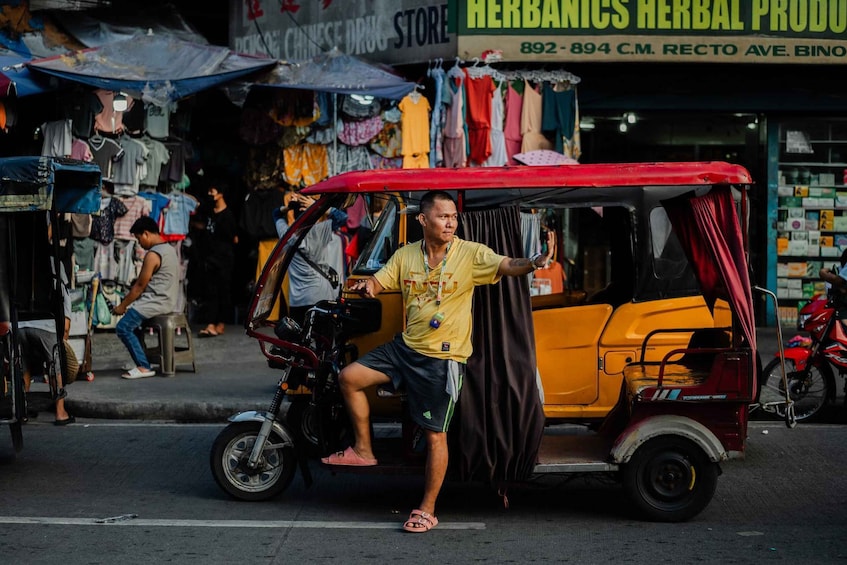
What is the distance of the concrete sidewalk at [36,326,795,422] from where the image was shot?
1008 centimetres

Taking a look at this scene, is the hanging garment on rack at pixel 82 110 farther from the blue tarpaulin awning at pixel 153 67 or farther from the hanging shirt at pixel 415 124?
the hanging shirt at pixel 415 124

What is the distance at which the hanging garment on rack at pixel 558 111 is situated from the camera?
14.1 metres

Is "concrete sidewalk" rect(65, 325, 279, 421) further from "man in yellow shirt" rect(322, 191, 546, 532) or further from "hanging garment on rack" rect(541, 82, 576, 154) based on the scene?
"hanging garment on rack" rect(541, 82, 576, 154)

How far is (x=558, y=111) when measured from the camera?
14062mm

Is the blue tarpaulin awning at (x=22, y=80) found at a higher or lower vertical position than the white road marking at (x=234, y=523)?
higher

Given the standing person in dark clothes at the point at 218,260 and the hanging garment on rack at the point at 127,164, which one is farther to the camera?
the standing person in dark clothes at the point at 218,260

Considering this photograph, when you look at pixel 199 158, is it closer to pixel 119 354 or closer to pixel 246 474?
pixel 119 354

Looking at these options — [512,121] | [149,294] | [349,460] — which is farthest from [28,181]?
[512,121]

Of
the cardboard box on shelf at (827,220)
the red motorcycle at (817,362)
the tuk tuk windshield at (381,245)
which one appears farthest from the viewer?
the cardboard box on shelf at (827,220)

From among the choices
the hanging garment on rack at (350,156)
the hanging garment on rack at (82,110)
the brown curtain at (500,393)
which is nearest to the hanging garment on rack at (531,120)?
the hanging garment on rack at (350,156)

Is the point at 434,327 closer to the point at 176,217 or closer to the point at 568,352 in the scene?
the point at 568,352

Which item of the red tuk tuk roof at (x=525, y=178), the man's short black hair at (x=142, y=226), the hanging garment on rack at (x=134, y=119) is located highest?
the hanging garment on rack at (x=134, y=119)

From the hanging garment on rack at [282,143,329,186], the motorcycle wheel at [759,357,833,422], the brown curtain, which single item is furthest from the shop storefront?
the brown curtain

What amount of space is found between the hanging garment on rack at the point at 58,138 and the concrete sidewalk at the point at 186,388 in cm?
239
